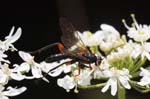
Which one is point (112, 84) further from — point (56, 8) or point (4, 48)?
point (56, 8)

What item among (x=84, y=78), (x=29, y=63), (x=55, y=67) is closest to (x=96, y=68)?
(x=84, y=78)

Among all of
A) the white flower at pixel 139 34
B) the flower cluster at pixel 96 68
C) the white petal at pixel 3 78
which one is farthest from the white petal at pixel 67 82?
the white flower at pixel 139 34

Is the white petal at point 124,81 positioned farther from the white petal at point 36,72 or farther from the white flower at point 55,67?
the white petal at point 36,72

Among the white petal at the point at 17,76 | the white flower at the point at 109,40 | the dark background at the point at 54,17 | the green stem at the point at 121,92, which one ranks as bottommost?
the green stem at the point at 121,92

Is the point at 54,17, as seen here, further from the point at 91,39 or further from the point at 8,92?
the point at 8,92

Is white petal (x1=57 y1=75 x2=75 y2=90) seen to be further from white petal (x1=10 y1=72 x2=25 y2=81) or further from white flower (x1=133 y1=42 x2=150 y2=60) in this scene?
white flower (x1=133 y1=42 x2=150 y2=60)

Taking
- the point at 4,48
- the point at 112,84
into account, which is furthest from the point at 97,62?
the point at 4,48
